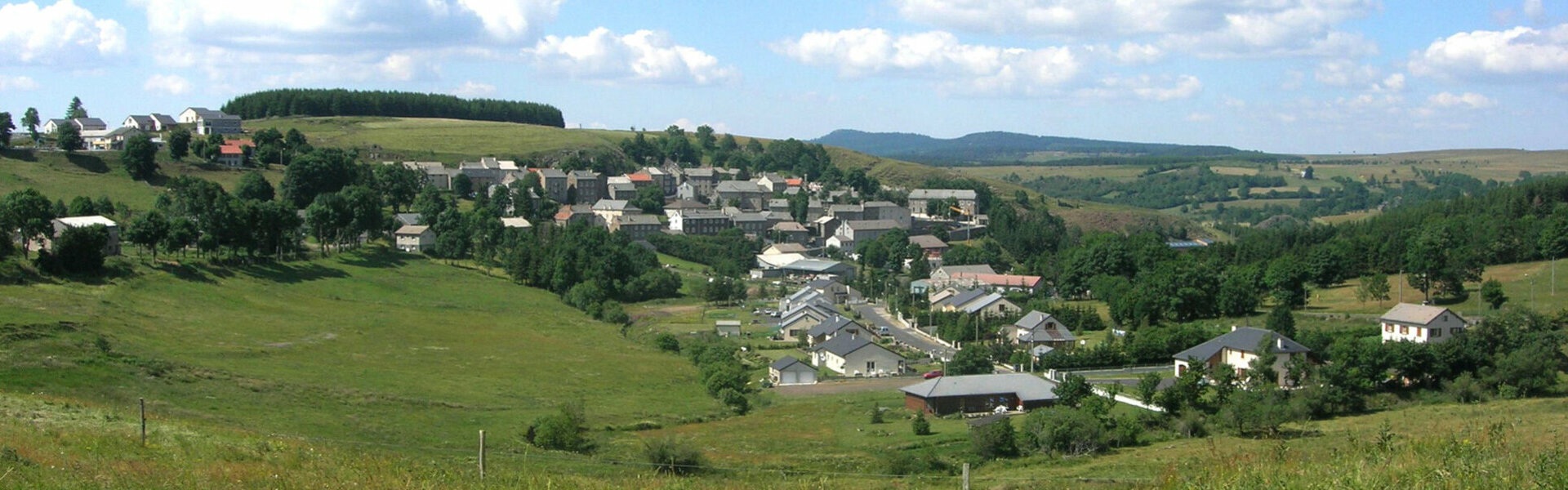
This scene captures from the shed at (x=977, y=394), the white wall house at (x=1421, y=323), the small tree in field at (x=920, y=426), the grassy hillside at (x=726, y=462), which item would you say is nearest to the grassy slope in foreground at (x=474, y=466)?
the grassy hillside at (x=726, y=462)

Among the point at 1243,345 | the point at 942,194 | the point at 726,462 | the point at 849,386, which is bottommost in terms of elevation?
the point at 849,386

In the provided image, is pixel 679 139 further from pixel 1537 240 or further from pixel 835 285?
pixel 1537 240

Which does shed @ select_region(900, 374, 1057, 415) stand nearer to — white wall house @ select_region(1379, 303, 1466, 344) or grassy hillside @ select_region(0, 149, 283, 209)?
white wall house @ select_region(1379, 303, 1466, 344)

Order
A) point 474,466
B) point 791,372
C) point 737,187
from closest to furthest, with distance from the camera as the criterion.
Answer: point 474,466, point 791,372, point 737,187

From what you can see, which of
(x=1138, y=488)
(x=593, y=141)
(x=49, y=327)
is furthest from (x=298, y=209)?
(x=1138, y=488)

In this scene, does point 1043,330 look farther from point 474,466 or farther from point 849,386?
point 474,466

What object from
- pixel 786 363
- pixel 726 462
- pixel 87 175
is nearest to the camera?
pixel 726 462

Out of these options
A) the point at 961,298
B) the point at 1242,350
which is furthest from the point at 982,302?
the point at 1242,350
